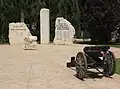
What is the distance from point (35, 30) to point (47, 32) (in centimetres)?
520

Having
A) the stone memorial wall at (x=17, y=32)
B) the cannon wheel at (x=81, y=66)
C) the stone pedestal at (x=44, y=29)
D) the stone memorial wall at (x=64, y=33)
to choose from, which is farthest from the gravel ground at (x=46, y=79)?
the stone pedestal at (x=44, y=29)

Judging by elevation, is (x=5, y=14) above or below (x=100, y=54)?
above

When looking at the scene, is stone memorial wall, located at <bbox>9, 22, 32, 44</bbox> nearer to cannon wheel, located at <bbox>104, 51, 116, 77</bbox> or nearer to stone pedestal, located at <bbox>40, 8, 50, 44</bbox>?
stone pedestal, located at <bbox>40, 8, 50, 44</bbox>

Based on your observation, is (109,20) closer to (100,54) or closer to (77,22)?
(77,22)

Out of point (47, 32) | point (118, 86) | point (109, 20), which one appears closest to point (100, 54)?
point (118, 86)

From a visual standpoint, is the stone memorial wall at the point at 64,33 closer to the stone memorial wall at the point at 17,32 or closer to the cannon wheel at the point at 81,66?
the stone memorial wall at the point at 17,32

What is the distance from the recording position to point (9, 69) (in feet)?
→ 27.1

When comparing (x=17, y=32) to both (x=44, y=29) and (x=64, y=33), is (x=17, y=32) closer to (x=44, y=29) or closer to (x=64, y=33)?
(x=44, y=29)

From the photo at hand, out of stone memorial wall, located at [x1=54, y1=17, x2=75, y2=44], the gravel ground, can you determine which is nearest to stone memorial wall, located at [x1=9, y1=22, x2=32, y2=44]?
stone memorial wall, located at [x1=54, y1=17, x2=75, y2=44]

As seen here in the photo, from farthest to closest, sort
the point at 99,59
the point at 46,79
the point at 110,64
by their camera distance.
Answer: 1. the point at 99,59
2. the point at 110,64
3. the point at 46,79

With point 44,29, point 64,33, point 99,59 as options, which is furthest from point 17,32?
point 99,59

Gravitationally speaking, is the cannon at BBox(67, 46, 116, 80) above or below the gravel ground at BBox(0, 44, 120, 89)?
above

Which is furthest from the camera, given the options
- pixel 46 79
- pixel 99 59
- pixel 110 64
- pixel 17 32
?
pixel 17 32

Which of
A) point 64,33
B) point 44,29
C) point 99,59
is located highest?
point 44,29
